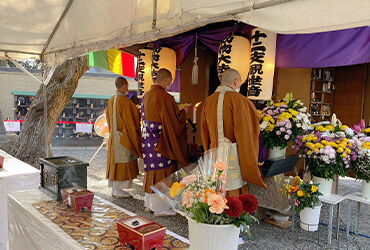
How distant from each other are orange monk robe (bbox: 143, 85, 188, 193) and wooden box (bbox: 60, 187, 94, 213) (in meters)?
2.01

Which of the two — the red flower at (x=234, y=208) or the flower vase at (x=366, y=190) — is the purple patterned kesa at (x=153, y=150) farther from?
the red flower at (x=234, y=208)

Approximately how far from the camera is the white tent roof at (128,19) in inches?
66.5

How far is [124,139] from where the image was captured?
4801mm

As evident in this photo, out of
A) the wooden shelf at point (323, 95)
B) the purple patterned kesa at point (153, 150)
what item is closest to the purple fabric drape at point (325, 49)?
the purple patterned kesa at point (153, 150)

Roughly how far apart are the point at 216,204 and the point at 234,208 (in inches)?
3.5

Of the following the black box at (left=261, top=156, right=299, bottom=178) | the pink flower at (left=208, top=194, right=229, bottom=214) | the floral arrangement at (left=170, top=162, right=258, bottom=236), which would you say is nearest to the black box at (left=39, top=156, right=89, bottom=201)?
the floral arrangement at (left=170, top=162, right=258, bottom=236)

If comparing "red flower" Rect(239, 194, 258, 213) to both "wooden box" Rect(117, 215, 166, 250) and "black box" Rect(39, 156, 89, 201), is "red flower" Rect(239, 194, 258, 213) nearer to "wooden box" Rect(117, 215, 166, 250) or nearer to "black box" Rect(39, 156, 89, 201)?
"wooden box" Rect(117, 215, 166, 250)

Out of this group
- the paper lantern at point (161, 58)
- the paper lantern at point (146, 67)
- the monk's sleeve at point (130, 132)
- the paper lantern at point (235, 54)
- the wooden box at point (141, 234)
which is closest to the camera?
the wooden box at point (141, 234)

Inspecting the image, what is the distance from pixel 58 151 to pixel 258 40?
9976 mm

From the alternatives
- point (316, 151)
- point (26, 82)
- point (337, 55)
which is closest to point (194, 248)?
point (316, 151)

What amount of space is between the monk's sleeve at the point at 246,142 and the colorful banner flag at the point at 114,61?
5.58 metres

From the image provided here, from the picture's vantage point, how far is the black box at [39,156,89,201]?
2244 millimetres

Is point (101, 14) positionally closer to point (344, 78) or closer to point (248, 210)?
point (248, 210)

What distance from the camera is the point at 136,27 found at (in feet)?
8.77
